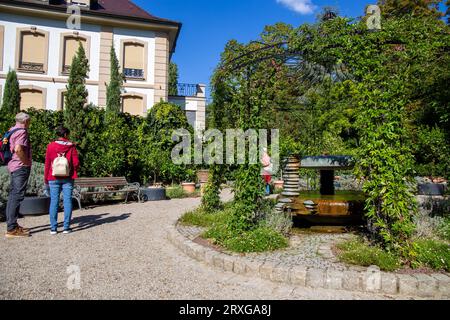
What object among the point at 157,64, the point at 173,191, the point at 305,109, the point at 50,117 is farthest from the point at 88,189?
the point at 157,64

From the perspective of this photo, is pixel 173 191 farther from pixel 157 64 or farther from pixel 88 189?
pixel 157 64

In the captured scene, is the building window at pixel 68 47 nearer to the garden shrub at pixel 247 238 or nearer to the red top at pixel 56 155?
the red top at pixel 56 155

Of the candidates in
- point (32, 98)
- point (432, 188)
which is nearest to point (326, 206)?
point (432, 188)

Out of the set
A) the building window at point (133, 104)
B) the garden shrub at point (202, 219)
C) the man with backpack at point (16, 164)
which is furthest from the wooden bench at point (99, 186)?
the building window at point (133, 104)

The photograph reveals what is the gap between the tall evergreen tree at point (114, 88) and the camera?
1490 cm

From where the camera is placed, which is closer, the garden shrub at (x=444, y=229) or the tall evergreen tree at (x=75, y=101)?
the garden shrub at (x=444, y=229)

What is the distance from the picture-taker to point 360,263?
3.47 meters

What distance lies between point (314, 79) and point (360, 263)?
5.20 meters

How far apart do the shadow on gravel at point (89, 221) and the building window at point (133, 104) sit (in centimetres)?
995

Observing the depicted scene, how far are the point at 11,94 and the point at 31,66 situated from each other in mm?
1987

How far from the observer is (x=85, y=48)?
51.3 ft

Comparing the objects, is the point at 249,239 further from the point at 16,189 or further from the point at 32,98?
the point at 32,98

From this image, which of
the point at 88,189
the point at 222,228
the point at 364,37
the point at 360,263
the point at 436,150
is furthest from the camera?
the point at 88,189

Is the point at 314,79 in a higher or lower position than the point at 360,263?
higher
